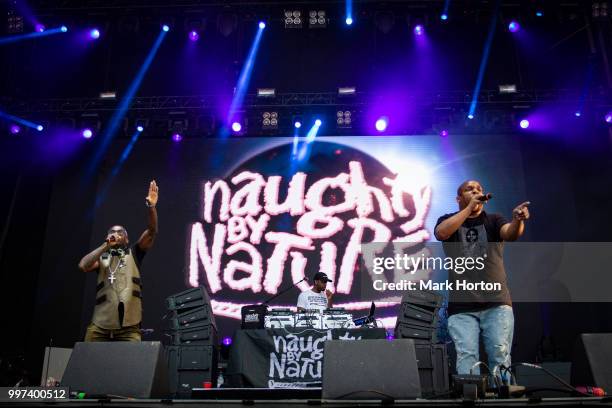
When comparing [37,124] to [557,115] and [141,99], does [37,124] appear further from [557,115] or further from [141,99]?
[557,115]

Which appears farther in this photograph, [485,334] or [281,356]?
[281,356]

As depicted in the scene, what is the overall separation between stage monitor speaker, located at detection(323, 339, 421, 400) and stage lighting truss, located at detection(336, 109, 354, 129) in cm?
652

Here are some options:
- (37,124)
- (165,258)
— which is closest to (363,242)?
(165,258)

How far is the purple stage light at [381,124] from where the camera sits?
883cm

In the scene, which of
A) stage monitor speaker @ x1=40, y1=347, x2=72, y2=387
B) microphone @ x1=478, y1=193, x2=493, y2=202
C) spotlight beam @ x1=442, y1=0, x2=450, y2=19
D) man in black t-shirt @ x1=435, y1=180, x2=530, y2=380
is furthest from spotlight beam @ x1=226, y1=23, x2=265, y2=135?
microphone @ x1=478, y1=193, x2=493, y2=202

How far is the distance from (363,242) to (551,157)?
9.92 ft

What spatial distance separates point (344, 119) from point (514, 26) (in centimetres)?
297

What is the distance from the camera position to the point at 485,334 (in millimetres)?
3811

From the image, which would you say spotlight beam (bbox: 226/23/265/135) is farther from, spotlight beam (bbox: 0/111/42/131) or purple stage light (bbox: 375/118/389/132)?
spotlight beam (bbox: 0/111/42/131)

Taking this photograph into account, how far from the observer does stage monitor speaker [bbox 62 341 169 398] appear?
94.1 inches

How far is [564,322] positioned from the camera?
26.5ft

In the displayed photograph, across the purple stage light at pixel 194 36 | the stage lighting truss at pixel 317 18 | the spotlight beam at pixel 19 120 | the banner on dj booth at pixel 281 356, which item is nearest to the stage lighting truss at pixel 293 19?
the stage lighting truss at pixel 317 18

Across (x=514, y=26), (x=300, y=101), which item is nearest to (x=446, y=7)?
(x=514, y=26)

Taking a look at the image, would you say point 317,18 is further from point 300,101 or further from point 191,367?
point 191,367
